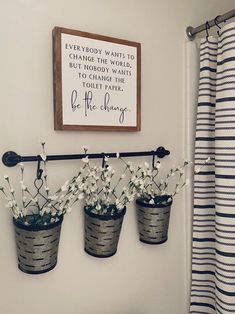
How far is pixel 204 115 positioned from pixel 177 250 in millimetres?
590

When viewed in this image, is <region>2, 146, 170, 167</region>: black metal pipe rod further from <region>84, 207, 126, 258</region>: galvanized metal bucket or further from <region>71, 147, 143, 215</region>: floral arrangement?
<region>84, 207, 126, 258</region>: galvanized metal bucket

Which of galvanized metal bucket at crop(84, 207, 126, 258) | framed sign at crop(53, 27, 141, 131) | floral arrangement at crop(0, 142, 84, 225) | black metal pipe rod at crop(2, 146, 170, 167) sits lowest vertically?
galvanized metal bucket at crop(84, 207, 126, 258)

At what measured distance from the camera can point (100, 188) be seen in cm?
105

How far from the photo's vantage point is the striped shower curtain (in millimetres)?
1048

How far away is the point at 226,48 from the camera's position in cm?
107

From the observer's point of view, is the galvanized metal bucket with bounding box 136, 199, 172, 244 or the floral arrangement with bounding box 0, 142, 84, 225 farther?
the galvanized metal bucket with bounding box 136, 199, 172, 244

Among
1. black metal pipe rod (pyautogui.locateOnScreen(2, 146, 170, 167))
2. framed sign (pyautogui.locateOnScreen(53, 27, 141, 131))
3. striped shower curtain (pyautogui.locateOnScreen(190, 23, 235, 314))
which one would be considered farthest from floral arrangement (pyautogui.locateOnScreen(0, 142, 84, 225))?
striped shower curtain (pyautogui.locateOnScreen(190, 23, 235, 314))

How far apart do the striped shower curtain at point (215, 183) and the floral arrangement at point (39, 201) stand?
1.75 feet

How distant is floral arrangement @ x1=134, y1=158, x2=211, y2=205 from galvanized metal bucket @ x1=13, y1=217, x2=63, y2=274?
0.35 metres

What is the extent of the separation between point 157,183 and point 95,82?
1.55 feet

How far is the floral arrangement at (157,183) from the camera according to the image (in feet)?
3.45

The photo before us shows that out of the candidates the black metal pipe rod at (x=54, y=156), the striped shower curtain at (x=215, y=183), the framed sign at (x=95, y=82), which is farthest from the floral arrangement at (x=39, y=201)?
the striped shower curtain at (x=215, y=183)

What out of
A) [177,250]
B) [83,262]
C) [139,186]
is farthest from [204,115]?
[83,262]

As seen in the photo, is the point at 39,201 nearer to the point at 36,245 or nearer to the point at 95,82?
the point at 36,245
